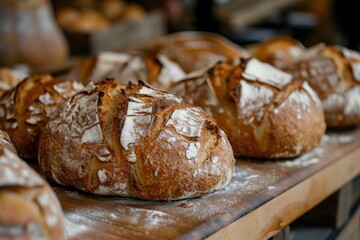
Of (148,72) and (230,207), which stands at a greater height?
(148,72)

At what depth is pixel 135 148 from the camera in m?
1.60

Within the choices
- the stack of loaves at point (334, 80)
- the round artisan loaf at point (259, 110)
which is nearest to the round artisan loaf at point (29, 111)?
the round artisan loaf at point (259, 110)

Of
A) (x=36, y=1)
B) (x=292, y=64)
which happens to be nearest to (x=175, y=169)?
(x=292, y=64)

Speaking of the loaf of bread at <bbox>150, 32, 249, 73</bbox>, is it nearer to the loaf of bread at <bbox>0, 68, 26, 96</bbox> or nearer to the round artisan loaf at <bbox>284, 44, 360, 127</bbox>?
the round artisan loaf at <bbox>284, 44, 360, 127</bbox>

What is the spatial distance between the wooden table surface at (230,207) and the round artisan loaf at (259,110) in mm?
59

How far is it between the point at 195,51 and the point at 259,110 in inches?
30.4

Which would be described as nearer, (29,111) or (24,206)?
(24,206)

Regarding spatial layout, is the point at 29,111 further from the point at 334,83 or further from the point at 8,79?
the point at 334,83

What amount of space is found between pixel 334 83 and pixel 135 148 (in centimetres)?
102

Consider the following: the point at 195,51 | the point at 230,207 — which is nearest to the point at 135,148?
the point at 230,207

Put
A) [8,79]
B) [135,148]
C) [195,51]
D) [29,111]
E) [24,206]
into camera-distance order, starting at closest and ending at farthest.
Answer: [24,206]
[135,148]
[29,111]
[8,79]
[195,51]

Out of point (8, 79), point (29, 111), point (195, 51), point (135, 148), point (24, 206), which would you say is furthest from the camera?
point (195, 51)

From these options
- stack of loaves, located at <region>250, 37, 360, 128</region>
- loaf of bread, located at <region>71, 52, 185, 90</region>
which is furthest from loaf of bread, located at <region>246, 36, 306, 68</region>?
loaf of bread, located at <region>71, 52, 185, 90</region>

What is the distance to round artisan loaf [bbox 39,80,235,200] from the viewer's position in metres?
1.60
